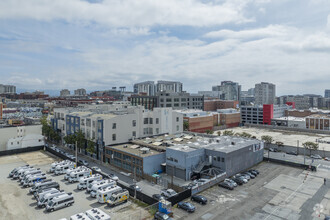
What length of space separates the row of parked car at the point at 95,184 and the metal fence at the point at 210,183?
36.0 ft

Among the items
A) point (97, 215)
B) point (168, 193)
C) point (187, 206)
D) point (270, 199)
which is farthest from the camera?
point (168, 193)

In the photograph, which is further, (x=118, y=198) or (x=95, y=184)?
(x=95, y=184)

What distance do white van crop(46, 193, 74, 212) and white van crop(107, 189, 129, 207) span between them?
6049 millimetres

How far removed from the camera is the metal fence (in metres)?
38.2

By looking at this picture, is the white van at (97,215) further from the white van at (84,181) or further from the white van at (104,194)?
the white van at (84,181)

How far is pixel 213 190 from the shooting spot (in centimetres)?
4025

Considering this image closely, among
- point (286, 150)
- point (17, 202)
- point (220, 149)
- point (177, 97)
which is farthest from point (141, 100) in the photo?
point (17, 202)

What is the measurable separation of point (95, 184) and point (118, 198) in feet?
21.3

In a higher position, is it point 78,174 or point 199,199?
point 78,174

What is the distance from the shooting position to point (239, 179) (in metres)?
43.5

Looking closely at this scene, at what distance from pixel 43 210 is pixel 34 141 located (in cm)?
4796

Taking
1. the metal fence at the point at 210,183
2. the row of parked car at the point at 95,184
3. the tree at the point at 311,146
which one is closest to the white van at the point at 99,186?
the row of parked car at the point at 95,184

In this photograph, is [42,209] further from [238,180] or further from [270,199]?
[270,199]

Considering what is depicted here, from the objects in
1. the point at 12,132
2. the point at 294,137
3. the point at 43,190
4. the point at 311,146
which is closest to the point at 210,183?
the point at 43,190
